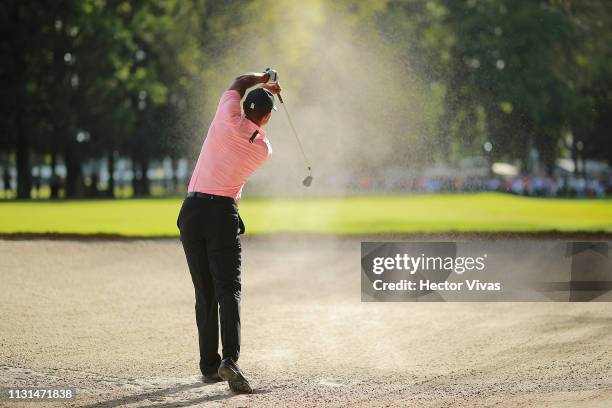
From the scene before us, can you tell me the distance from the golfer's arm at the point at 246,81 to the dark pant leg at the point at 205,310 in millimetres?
1191

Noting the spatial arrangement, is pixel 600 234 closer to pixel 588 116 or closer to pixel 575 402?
pixel 575 402

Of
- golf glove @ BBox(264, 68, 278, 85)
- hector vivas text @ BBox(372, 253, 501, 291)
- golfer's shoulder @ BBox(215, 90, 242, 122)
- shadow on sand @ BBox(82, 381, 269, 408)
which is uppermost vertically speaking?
golf glove @ BBox(264, 68, 278, 85)

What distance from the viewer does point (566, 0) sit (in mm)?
46688

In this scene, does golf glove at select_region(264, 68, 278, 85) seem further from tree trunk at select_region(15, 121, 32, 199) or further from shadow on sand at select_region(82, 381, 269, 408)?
tree trunk at select_region(15, 121, 32, 199)

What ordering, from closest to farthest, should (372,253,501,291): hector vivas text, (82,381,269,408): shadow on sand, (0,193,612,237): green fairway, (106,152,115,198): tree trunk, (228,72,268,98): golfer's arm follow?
1. (82,381,269,408): shadow on sand
2. (228,72,268,98): golfer's arm
3. (372,253,501,291): hector vivas text
4. (0,193,612,237): green fairway
5. (106,152,115,198): tree trunk

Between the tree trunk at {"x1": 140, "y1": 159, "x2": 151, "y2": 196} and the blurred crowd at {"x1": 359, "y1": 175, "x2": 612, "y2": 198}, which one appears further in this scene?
the tree trunk at {"x1": 140, "y1": 159, "x2": 151, "y2": 196}

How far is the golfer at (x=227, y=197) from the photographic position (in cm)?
622

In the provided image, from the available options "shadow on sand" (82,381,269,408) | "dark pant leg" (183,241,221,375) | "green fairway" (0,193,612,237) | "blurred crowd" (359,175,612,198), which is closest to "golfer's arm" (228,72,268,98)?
"dark pant leg" (183,241,221,375)

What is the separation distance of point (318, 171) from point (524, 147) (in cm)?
1485

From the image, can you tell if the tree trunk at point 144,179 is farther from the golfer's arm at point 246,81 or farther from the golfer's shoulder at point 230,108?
the golfer's shoulder at point 230,108

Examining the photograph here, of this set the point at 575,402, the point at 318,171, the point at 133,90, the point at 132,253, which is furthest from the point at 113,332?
the point at 133,90

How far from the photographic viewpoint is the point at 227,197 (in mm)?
6309

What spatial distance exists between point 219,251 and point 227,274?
7.1 inches

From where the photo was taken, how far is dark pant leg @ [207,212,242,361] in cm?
629
